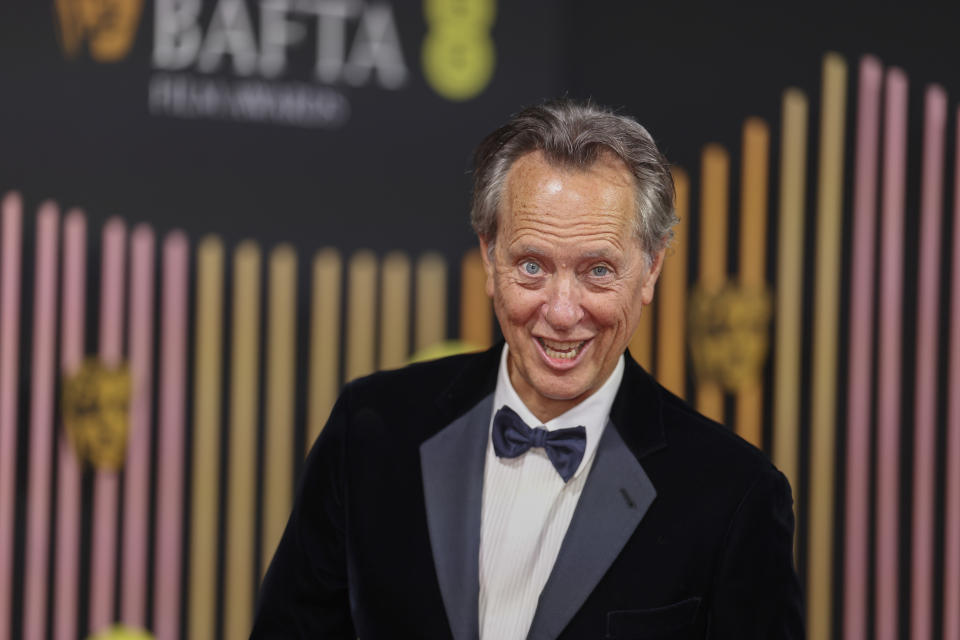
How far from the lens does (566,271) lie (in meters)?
1.42

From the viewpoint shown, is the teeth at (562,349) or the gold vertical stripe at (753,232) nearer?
the teeth at (562,349)

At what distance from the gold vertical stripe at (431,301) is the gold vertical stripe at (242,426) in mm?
423

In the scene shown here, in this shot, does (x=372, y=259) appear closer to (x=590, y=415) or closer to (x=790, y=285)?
(x=790, y=285)

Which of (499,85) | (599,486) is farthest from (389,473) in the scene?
(499,85)

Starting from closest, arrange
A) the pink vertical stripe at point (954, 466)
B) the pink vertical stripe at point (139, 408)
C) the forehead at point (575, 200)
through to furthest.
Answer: the forehead at point (575, 200)
the pink vertical stripe at point (954, 466)
the pink vertical stripe at point (139, 408)

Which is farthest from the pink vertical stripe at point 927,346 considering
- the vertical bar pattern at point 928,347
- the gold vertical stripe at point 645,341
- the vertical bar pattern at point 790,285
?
the gold vertical stripe at point 645,341

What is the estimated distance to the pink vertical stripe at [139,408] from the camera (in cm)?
304

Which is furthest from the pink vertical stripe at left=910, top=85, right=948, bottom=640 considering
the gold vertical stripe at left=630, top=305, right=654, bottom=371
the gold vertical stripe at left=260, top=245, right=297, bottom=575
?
the gold vertical stripe at left=260, top=245, right=297, bottom=575

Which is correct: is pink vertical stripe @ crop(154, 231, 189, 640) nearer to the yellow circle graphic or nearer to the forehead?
the yellow circle graphic

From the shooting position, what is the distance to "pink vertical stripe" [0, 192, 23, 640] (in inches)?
116

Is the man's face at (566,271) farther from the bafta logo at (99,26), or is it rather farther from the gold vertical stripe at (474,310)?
the bafta logo at (99,26)

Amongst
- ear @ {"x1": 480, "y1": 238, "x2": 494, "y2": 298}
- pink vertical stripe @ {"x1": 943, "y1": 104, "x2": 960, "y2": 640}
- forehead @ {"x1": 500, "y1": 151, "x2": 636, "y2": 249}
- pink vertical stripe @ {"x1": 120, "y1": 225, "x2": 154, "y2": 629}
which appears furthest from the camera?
pink vertical stripe @ {"x1": 120, "y1": 225, "x2": 154, "y2": 629}

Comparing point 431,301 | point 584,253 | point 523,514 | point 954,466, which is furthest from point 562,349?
point 954,466

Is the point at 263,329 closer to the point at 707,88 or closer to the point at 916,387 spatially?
the point at 707,88
